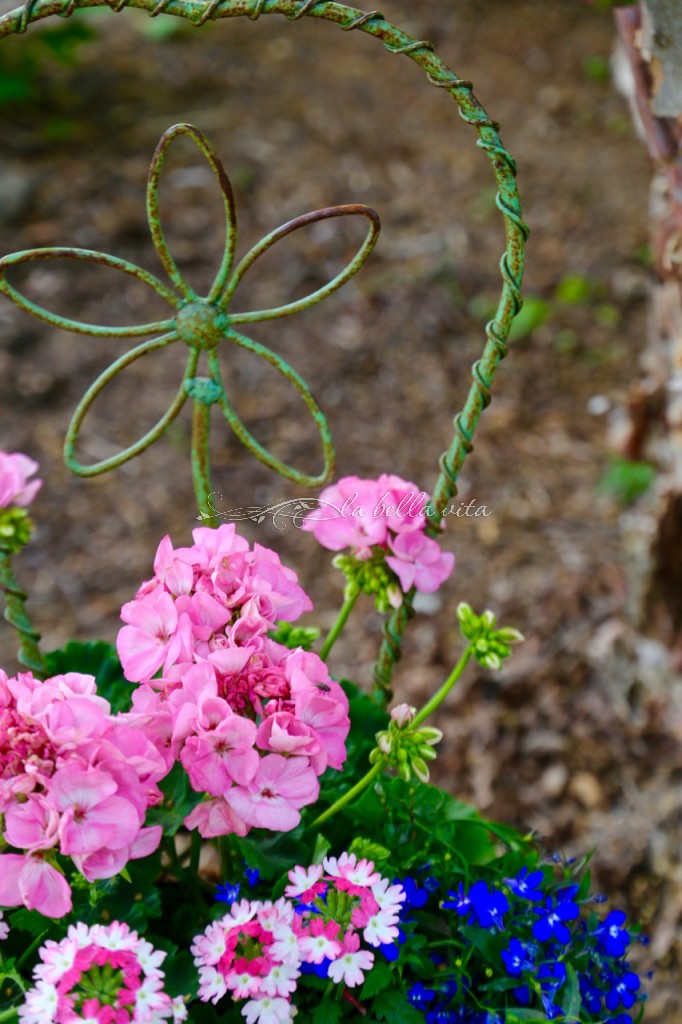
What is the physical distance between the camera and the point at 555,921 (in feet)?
2.82

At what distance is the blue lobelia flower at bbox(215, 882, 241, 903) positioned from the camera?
2.75ft

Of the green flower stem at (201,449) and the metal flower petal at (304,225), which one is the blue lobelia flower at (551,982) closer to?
the green flower stem at (201,449)

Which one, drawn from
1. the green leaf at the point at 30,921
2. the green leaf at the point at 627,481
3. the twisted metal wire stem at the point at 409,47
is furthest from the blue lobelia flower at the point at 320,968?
the green leaf at the point at 627,481

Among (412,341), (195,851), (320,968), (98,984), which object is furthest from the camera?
(412,341)

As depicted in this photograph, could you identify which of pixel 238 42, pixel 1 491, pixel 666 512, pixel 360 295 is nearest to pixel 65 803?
pixel 1 491

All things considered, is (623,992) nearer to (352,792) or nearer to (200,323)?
(352,792)

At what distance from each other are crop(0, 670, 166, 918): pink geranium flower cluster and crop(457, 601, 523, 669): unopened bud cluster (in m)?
0.33

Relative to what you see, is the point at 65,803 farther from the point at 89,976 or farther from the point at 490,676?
the point at 490,676

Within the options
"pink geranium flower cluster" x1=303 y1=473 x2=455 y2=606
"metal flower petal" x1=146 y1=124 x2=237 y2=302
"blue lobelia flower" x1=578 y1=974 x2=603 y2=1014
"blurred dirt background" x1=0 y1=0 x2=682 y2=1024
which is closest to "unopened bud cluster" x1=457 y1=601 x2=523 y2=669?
"pink geranium flower cluster" x1=303 y1=473 x2=455 y2=606

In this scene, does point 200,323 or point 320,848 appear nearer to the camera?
point 320,848

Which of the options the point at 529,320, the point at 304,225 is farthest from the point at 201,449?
the point at 529,320

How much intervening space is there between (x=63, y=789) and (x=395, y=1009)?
33 cm

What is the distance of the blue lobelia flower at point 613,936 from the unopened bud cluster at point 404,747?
0.79 ft

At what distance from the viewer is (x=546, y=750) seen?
197 cm
